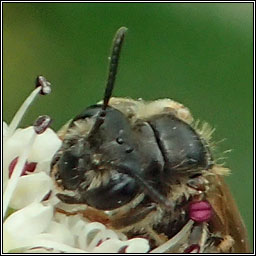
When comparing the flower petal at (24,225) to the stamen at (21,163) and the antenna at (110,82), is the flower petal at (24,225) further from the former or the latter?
the antenna at (110,82)

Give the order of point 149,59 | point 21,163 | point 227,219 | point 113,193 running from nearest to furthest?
point 113,193
point 21,163
point 227,219
point 149,59

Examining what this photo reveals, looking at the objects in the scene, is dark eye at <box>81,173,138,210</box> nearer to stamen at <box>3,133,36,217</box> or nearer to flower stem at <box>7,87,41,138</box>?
stamen at <box>3,133,36,217</box>

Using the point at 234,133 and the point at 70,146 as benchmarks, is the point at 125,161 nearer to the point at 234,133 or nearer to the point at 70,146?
the point at 70,146

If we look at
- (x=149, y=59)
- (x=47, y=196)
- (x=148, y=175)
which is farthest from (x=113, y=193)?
(x=149, y=59)

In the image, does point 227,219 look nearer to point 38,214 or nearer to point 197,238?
point 197,238

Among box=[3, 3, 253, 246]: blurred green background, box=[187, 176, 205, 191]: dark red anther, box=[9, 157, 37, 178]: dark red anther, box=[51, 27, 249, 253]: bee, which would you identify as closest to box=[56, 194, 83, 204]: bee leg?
box=[51, 27, 249, 253]: bee

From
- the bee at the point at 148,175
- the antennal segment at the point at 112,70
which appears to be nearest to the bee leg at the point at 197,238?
the bee at the point at 148,175
